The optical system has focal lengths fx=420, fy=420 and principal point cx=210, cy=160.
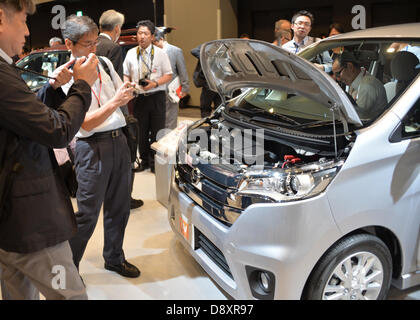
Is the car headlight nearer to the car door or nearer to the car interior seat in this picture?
the car door

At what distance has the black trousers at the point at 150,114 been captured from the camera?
4695 millimetres

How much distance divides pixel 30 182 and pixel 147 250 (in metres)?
1.76

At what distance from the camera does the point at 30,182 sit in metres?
1.53

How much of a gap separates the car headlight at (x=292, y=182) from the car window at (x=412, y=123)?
1.48ft

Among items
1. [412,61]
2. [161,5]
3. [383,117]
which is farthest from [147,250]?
[161,5]

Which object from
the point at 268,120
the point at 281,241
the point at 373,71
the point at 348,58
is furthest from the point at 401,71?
the point at 281,241

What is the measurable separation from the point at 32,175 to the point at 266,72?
1.39 m

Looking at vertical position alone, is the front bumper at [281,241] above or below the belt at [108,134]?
below

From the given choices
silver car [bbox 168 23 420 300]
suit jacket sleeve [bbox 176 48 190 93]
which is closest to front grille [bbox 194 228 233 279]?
silver car [bbox 168 23 420 300]

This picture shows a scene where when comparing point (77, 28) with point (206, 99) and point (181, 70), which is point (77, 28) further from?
point (206, 99)

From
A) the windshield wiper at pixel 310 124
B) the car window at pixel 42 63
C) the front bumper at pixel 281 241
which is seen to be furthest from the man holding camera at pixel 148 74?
the front bumper at pixel 281 241

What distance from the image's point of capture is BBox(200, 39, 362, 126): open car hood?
1980mm

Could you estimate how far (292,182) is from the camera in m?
1.99

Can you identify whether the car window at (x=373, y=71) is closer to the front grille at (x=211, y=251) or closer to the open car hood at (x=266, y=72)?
the open car hood at (x=266, y=72)
